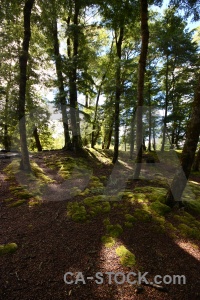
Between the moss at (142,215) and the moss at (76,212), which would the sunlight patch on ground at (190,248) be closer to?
the moss at (142,215)

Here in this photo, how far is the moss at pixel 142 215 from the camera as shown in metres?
4.95

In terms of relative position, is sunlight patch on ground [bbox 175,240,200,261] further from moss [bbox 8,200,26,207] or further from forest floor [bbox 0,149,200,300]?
moss [bbox 8,200,26,207]

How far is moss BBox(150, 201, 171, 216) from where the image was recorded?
17.2ft

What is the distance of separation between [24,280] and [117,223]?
96.2 inches

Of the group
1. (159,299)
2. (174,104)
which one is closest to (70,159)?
(159,299)

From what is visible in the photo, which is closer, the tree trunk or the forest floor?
the forest floor

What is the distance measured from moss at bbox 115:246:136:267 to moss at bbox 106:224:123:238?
1.53 feet

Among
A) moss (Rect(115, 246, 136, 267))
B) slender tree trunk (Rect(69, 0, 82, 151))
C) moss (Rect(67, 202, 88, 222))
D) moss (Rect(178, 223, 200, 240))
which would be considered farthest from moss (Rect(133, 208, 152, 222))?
slender tree trunk (Rect(69, 0, 82, 151))

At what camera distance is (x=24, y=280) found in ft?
10.2

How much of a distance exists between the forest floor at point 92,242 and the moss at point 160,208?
0.10ft

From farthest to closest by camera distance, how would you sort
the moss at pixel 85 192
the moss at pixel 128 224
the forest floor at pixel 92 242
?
1. the moss at pixel 85 192
2. the moss at pixel 128 224
3. the forest floor at pixel 92 242

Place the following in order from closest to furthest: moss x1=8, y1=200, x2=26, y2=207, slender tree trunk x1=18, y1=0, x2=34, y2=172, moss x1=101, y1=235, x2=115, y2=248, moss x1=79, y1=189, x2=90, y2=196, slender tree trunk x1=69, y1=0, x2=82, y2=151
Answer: moss x1=101, y1=235, x2=115, y2=248 < moss x1=8, y1=200, x2=26, y2=207 < moss x1=79, y1=189, x2=90, y2=196 < slender tree trunk x1=18, y1=0, x2=34, y2=172 < slender tree trunk x1=69, y1=0, x2=82, y2=151

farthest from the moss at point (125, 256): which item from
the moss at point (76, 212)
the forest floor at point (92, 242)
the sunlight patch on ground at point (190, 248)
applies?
the moss at point (76, 212)

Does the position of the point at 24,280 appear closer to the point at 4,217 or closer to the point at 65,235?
the point at 65,235
